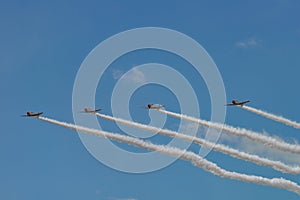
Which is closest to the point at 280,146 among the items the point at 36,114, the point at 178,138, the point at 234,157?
the point at 234,157

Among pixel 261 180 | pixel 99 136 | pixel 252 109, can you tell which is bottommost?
pixel 261 180

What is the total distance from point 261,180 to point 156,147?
65.1 feet

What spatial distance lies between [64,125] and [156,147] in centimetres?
2526

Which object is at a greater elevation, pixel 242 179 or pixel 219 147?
pixel 219 147

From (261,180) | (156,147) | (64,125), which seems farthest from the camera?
(64,125)

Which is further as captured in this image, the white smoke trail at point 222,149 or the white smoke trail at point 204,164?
the white smoke trail at point 222,149

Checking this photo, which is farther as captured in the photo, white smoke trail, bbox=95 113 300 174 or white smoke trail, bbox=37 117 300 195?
white smoke trail, bbox=95 113 300 174

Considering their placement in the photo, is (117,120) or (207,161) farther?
(117,120)

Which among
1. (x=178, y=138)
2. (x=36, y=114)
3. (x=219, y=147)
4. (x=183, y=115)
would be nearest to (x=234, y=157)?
(x=219, y=147)

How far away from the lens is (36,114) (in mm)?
141750

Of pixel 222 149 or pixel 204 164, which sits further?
pixel 222 149

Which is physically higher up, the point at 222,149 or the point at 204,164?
the point at 222,149

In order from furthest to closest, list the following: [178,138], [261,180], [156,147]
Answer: [178,138] → [156,147] → [261,180]

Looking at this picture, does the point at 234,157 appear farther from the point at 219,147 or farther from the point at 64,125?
the point at 64,125
